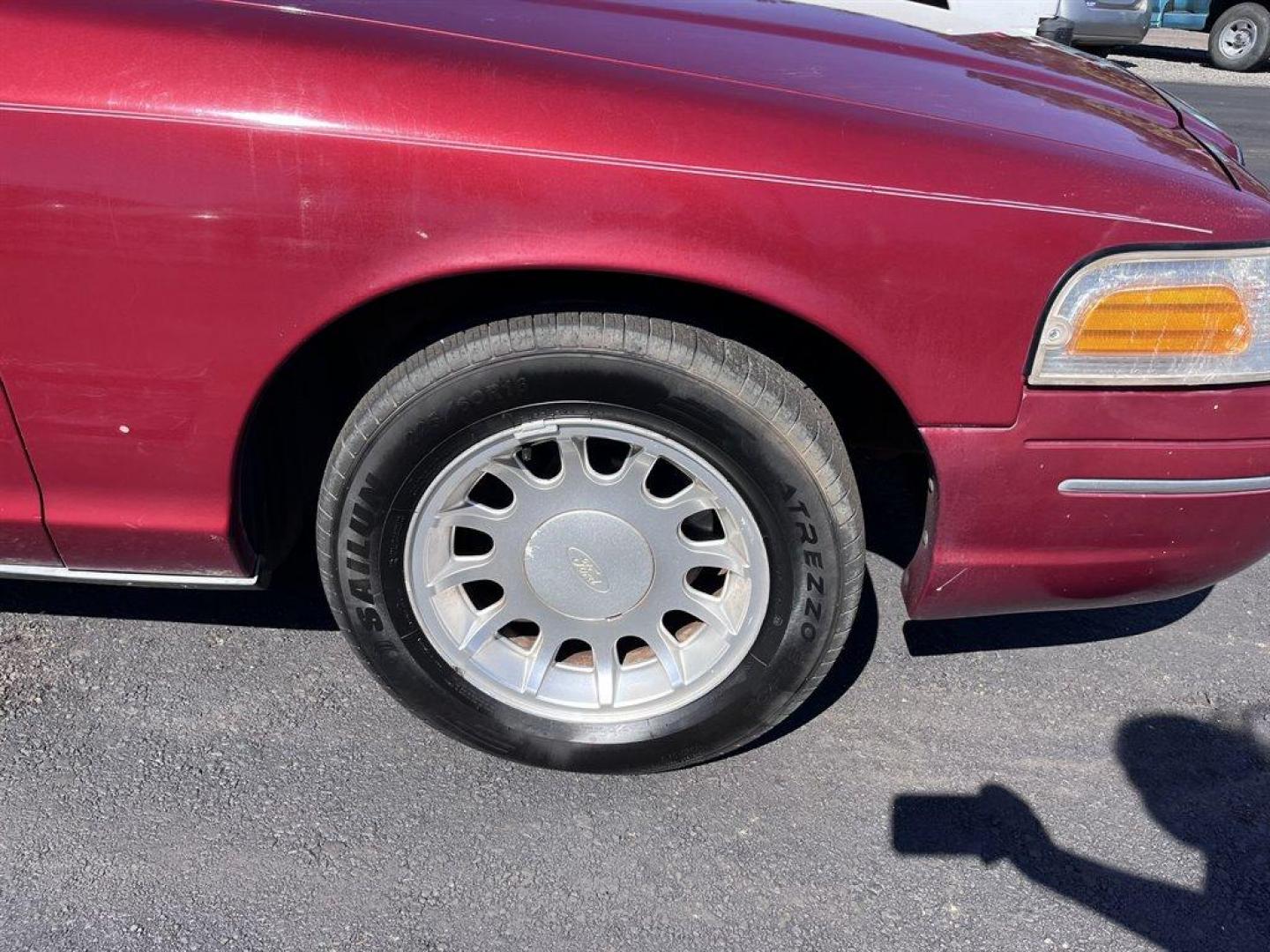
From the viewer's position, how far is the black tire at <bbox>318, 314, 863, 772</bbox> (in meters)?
1.87

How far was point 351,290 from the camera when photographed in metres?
1.80

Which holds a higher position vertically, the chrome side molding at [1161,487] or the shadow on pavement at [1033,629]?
the chrome side molding at [1161,487]

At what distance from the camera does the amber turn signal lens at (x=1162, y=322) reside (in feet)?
5.99

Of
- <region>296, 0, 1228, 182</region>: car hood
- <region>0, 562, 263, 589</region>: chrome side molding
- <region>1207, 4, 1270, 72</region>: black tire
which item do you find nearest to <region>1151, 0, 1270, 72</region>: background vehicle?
<region>1207, 4, 1270, 72</region>: black tire

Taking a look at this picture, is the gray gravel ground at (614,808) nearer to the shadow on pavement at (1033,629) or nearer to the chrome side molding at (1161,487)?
the shadow on pavement at (1033,629)

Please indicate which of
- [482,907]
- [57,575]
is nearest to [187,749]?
[57,575]

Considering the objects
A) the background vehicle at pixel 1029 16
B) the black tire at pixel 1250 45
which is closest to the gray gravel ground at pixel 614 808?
the background vehicle at pixel 1029 16

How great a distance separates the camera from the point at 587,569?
6.86 ft

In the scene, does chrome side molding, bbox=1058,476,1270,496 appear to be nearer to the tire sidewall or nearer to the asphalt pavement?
the tire sidewall

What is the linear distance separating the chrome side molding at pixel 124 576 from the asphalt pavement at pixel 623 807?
34cm

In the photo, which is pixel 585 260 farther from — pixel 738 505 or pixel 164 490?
pixel 164 490

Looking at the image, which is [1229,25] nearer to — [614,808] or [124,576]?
[614,808]

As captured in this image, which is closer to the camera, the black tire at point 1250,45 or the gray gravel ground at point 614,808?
the gray gravel ground at point 614,808

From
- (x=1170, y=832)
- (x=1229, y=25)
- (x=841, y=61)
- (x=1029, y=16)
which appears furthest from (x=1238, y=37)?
(x=1170, y=832)
